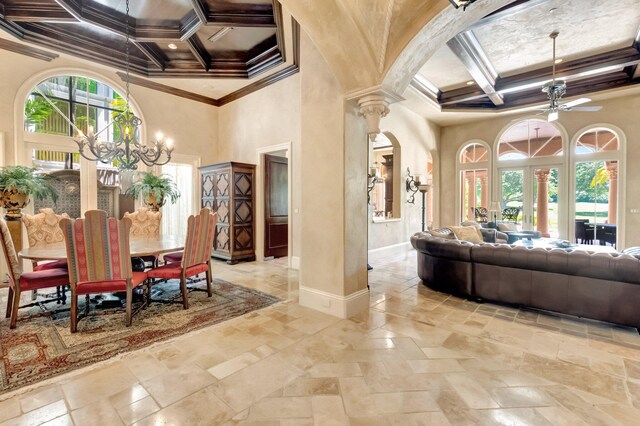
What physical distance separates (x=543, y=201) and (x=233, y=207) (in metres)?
7.55

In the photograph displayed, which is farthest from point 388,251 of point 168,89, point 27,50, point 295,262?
point 27,50

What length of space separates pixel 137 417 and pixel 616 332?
407cm

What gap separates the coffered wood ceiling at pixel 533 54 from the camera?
402cm

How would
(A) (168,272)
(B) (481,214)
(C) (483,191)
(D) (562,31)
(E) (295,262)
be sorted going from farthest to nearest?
(C) (483,191), (B) (481,214), (E) (295,262), (D) (562,31), (A) (168,272)

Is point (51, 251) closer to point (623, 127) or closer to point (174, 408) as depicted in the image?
point (174, 408)

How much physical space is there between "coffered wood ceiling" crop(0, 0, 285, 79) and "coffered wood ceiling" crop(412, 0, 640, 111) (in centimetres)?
302

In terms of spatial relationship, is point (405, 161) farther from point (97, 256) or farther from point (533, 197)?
point (97, 256)

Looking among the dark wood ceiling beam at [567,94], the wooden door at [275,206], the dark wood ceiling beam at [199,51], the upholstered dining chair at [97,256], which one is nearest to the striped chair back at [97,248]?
the upholstered dining chair at [97,256]

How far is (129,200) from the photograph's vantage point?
20.0 ft

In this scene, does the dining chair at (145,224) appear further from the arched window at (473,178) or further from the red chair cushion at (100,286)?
the arched window at (473,178)

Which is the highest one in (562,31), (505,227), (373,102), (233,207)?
(562,31)

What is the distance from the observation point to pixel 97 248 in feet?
9.16

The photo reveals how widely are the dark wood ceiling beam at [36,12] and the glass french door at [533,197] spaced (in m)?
9.61

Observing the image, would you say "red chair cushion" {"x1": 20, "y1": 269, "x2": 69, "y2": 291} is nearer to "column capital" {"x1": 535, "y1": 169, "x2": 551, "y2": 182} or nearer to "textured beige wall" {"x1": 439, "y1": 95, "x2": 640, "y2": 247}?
"textured beige wall" {"x1": 439, "y1": 95, "x2": 640, "y2": 247}
